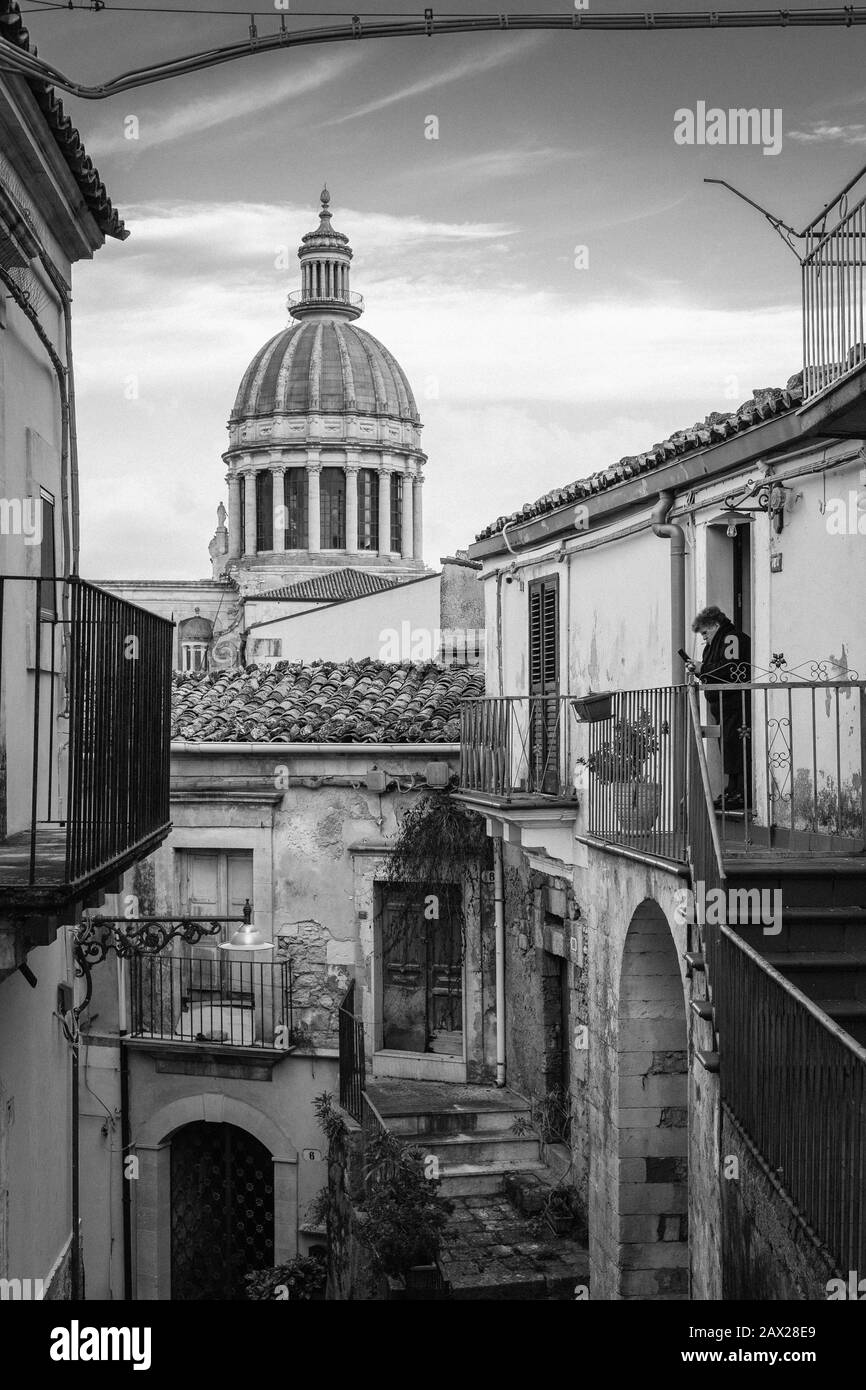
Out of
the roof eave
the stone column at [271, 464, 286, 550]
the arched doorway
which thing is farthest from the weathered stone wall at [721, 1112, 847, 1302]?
the stone column at [271, 464, 286, 550]

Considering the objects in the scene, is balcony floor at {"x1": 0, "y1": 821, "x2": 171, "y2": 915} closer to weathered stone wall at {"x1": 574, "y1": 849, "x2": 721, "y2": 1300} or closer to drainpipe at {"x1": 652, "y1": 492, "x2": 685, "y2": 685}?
weathered stone wall at {"x1": 574, "y1": 849, "x2": 721, "y2": 1300}

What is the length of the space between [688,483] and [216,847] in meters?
8.22

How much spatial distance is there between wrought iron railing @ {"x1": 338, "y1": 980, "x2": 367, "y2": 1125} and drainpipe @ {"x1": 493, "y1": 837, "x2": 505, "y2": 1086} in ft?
5.36

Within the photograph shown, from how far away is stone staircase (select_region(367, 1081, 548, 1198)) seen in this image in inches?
610

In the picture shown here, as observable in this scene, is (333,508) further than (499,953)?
Yes

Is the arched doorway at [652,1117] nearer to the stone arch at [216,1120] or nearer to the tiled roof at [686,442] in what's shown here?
the tiled roof at [686,442]

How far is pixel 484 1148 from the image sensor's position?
15906mm

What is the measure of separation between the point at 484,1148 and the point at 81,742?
10.1 metres

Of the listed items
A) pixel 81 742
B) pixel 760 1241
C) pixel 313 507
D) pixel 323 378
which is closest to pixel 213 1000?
pixel 81 742

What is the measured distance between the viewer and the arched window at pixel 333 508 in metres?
59.5

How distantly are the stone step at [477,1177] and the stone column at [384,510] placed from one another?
45.3 m

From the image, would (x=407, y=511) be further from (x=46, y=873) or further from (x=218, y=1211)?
(x=46, y=873)
